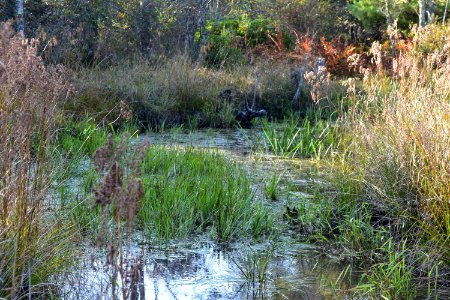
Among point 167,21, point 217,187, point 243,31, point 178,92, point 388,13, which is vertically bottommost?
point 178,92

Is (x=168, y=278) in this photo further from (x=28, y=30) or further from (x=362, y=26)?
(x=362, y=26)

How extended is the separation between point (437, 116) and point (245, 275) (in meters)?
1.82

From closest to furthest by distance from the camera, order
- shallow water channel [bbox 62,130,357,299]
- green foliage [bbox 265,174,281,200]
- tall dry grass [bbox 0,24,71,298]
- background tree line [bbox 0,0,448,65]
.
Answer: tall dry grass [bbox 0,24,71,298] < shallow water channel [bbox 62,130,357,299] < green foliage [bbox 265,174,281,200] < background tree line [bbox 0,0,448,65]

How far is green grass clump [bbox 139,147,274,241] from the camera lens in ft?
17.0

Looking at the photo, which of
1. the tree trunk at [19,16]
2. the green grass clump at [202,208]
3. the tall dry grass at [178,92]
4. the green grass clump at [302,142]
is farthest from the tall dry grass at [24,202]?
the tree trunk at [19,16]

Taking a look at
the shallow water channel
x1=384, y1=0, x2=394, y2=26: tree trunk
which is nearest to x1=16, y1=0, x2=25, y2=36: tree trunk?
the shallow water channel

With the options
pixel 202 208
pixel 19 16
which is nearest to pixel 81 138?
pixel 202 208

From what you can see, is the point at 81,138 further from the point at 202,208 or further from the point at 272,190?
the point at 202,208

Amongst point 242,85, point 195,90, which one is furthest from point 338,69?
point 195,90

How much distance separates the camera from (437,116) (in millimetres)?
4875

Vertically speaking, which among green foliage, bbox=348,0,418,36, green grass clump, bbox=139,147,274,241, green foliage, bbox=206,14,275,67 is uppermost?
green foliage, bbox=348,0,418,36

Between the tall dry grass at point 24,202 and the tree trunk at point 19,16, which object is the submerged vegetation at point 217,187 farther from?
the tree trunk at point 19,16

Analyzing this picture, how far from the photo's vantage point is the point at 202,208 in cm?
545

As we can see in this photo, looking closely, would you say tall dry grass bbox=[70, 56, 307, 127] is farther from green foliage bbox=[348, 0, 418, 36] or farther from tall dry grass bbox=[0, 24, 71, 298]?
green foliage bbox=[348, 0, 418, 36]
